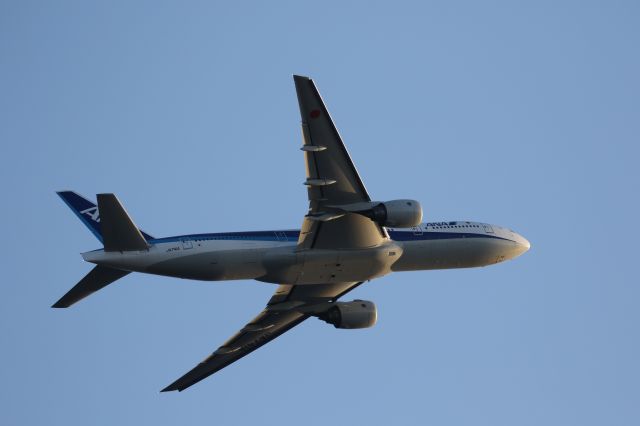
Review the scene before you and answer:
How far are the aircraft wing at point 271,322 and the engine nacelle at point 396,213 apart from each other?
29.2 ft

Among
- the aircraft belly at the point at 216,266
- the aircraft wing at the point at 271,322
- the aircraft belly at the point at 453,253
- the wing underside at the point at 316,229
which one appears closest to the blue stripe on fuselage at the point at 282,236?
the aircraft belly at the point at 453,253

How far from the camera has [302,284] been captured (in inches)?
2029

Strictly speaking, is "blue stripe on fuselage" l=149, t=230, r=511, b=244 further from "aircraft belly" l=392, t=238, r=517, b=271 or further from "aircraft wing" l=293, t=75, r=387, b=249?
"aircraft wing" l=293, t=75, r=387, b=249

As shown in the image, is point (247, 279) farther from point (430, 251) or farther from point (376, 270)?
point (430, 251)

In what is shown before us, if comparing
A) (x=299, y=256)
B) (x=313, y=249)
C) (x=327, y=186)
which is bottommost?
(x=299, y=256)

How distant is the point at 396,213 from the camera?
4591 centimetres

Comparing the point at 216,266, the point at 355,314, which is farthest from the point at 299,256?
the point at 355,314

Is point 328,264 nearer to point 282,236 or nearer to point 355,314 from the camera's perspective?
point 282,236

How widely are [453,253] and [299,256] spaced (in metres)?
8.71

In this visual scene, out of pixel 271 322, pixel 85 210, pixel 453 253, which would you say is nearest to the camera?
pixel 85 210

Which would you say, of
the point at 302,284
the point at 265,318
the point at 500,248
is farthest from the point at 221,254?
the point at 500,248

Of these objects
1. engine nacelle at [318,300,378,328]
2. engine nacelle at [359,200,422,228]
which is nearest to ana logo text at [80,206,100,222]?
engine nacelle at [359,200,422,228]

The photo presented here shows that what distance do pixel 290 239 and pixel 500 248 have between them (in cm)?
1164

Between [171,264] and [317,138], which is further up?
[317,138]
